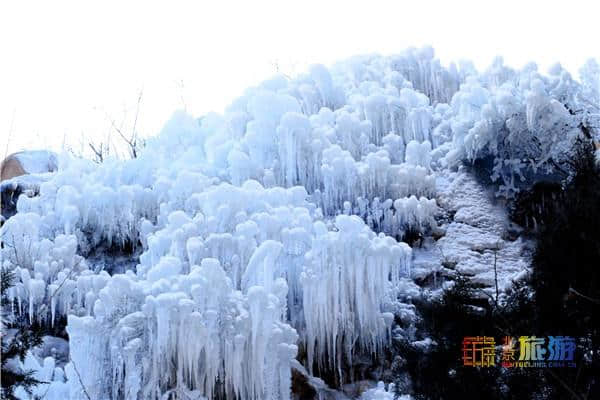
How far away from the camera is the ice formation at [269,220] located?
6.66 meters

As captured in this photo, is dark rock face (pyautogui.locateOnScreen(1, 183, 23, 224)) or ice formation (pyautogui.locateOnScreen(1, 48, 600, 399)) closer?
ice formation (pyautogui.locateOnScreen(1, 48, 600, 399))

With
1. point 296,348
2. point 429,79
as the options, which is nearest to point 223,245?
point 296,348

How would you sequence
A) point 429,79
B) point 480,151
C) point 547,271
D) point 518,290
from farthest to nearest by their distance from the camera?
point 429,79, point 480,151, point 518,290, point 547,271

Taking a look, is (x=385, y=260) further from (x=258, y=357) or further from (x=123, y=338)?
(x=123, y=338)

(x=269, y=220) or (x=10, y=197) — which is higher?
(x=10, y=197)

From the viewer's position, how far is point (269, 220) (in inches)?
300

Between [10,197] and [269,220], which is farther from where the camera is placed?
[10,197]

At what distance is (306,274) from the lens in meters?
7.29

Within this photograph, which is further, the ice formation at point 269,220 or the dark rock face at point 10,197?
the dark rock face at point 10,197

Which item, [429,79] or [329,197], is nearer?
[329,197]

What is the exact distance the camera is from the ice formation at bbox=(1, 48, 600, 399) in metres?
6.66

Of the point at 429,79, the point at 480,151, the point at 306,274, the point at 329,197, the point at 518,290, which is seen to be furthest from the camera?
the point at 429,79

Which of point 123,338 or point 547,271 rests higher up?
point 547,271

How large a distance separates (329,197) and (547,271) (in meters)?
4.67
